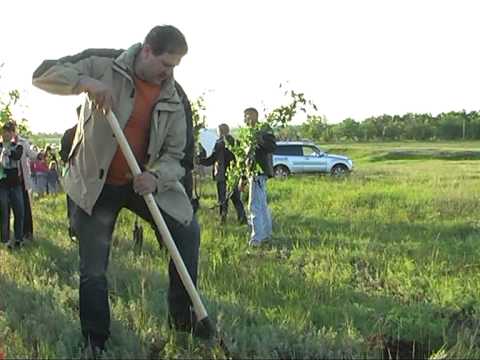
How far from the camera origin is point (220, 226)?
10.7 m

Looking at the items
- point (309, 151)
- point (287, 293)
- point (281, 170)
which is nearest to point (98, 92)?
point (287, 293)

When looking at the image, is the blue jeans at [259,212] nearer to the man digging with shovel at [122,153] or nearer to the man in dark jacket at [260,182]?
the man in dark jacket at [260,182]

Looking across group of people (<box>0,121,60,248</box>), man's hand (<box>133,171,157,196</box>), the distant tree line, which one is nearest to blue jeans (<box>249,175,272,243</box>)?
group of people (<box>0,121,60,248</box>)

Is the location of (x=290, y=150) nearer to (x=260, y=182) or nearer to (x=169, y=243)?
(x=260, y=182)

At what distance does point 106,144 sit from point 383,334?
2128mm

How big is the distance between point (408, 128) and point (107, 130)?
A: 270 feet

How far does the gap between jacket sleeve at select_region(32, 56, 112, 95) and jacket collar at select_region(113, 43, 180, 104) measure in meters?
0.09

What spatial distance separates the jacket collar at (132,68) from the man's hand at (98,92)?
8.6 inches

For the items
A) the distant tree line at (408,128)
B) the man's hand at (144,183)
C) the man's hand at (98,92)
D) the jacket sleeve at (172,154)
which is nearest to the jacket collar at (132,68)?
the jacket sleeve at (172,154)

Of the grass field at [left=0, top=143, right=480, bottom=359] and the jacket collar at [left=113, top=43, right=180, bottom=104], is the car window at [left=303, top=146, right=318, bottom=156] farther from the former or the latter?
the jacket collar at [left=113, top=43, right=180, bottom=104]

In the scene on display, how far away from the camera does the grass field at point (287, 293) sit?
4.26 m

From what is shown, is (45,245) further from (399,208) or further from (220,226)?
(399,208)

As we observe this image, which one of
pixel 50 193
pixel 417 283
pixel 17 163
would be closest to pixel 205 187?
pixel 50 193

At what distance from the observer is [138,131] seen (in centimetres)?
419
